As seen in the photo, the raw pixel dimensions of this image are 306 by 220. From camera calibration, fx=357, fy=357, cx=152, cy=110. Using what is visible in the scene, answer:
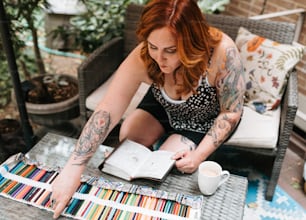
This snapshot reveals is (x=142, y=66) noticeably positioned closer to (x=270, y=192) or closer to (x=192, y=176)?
(x=192, y=176)

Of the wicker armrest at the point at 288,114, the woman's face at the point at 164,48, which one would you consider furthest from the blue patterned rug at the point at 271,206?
the woman's face at the point at 164,48

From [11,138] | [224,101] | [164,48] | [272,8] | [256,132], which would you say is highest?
[164,48]

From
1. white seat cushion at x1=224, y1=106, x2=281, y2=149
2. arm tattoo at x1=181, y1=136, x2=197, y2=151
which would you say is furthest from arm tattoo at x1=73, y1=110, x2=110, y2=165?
white seat cushion at x1=224, y1=106, x2=281, y2=149

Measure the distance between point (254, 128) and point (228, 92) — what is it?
337 mm

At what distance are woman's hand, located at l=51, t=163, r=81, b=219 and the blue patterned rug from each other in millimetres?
800

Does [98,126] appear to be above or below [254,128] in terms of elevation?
above

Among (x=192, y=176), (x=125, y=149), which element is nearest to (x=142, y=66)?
(x=125, y=149)

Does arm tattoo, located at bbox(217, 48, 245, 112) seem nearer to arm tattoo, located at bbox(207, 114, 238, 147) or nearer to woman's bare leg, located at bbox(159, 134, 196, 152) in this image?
arm tattoo, located at bbox(207, 114, 238, 147)

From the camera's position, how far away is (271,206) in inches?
61.7

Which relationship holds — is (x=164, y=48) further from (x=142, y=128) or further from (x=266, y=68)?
Result: (x=266, y=68)

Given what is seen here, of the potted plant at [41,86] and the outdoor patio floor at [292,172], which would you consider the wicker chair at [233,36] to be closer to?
the outdoor patio floor at [292,172]

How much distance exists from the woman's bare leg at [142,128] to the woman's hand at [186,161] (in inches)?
10.7

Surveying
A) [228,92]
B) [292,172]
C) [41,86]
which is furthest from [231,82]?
[41,86]

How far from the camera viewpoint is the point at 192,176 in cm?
116
